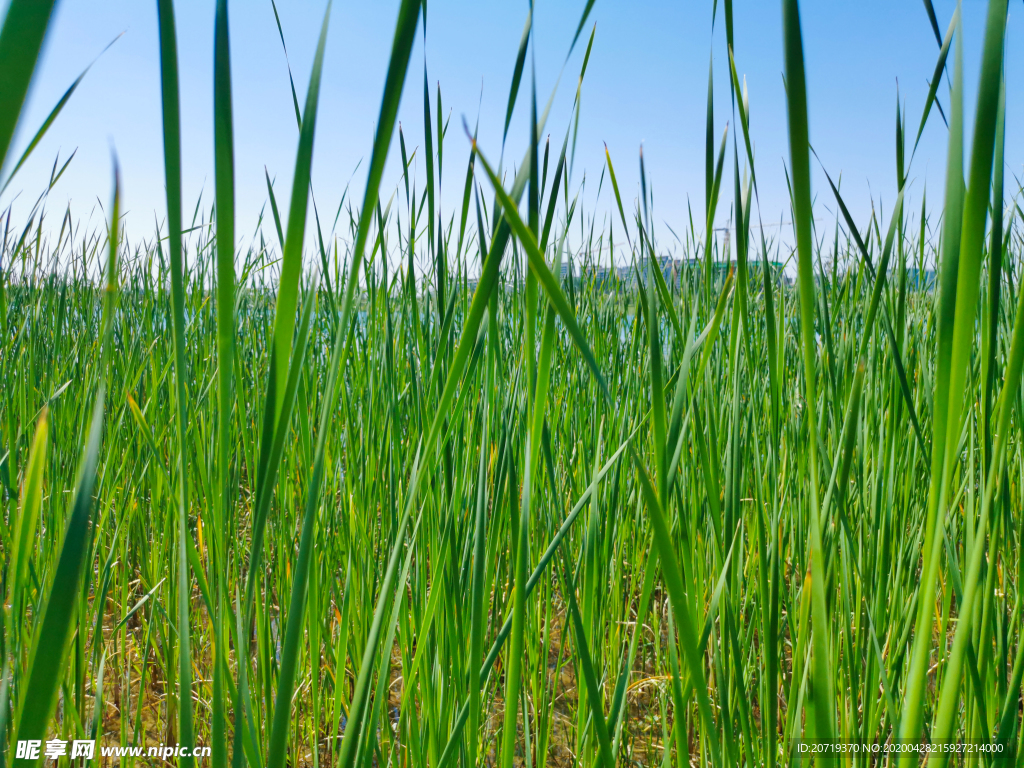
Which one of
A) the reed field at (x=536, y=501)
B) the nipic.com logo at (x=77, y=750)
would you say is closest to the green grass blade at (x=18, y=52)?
the reed field at (x=536, y=501)

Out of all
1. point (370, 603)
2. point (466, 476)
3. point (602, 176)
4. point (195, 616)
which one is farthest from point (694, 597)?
point (195, 616)

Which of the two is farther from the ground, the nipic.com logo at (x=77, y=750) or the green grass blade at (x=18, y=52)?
the green grass blade at (x=18, y=52)

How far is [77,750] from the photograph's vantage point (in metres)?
0.62

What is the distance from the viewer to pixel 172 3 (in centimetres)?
19

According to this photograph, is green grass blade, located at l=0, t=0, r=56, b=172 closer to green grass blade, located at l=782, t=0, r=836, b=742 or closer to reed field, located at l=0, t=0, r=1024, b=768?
reed field, located at l=0, t=0, r=1024, b=768

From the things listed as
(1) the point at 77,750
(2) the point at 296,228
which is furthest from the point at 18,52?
(1) the point at 77,750

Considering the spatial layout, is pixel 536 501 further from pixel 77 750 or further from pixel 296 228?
pixel 296 228

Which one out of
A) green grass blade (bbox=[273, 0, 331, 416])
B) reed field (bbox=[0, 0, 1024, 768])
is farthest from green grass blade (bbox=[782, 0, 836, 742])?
green grass blade (bbox=[273, 0, 331, 416])

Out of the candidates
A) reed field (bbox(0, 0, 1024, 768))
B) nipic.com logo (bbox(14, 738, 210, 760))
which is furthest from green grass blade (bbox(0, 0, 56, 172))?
nipic.com logo (bbox(14, 738, 210, 760))

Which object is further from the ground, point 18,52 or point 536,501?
point 18,52

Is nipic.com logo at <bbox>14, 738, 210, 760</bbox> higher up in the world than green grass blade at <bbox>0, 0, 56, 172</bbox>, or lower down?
lower down

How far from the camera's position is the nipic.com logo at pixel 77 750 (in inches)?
7.3

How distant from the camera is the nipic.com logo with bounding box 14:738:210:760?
18cm

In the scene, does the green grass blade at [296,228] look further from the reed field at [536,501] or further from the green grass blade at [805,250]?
the green grass blade at [805,250]
